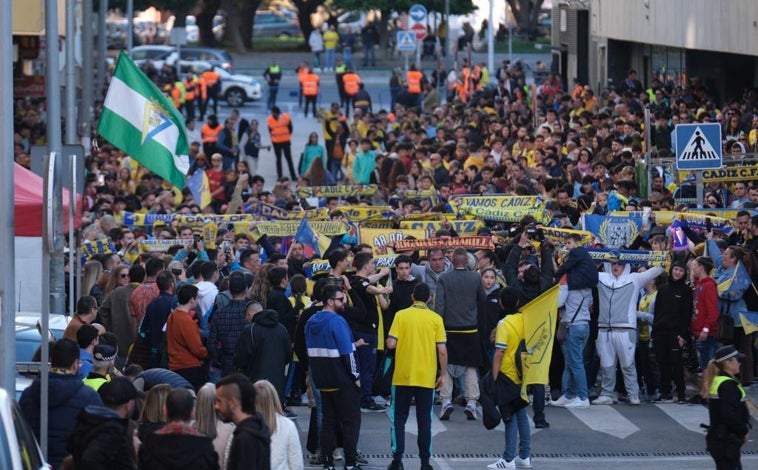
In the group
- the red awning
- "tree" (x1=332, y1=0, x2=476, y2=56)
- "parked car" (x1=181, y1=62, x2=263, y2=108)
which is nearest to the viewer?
the red awning

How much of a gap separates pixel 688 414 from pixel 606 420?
86cm

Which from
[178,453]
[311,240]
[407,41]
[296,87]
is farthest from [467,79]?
[178,453]

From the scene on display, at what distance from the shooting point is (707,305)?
15.9m

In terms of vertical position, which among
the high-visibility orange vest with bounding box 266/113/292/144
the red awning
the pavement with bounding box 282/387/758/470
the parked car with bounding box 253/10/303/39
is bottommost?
the pavement with bounding box 282/387/758/470

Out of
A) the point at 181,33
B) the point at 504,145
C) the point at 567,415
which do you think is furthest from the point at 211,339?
the point at 181,33

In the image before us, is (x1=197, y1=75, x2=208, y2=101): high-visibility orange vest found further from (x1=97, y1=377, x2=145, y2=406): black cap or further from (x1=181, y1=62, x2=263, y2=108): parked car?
(x1=97, y1=377, x2=145, y2=406): black cap

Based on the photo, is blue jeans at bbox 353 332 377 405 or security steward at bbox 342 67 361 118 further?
security steward at bbox 342 67 361 118

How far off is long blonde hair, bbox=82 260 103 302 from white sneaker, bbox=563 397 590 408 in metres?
4.91

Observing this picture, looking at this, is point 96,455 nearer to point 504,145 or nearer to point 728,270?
point 728,270

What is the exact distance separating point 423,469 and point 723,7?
651 inches

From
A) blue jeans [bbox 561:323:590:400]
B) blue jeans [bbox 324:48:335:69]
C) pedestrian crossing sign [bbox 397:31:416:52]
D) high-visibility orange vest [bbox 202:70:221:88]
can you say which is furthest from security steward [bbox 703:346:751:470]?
blue jeans [bbox 324:48:335:69]

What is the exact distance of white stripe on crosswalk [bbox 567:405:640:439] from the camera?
14.9 meters

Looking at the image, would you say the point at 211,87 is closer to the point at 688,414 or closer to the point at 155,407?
the point at 688,414

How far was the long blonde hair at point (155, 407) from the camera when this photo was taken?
930cm
